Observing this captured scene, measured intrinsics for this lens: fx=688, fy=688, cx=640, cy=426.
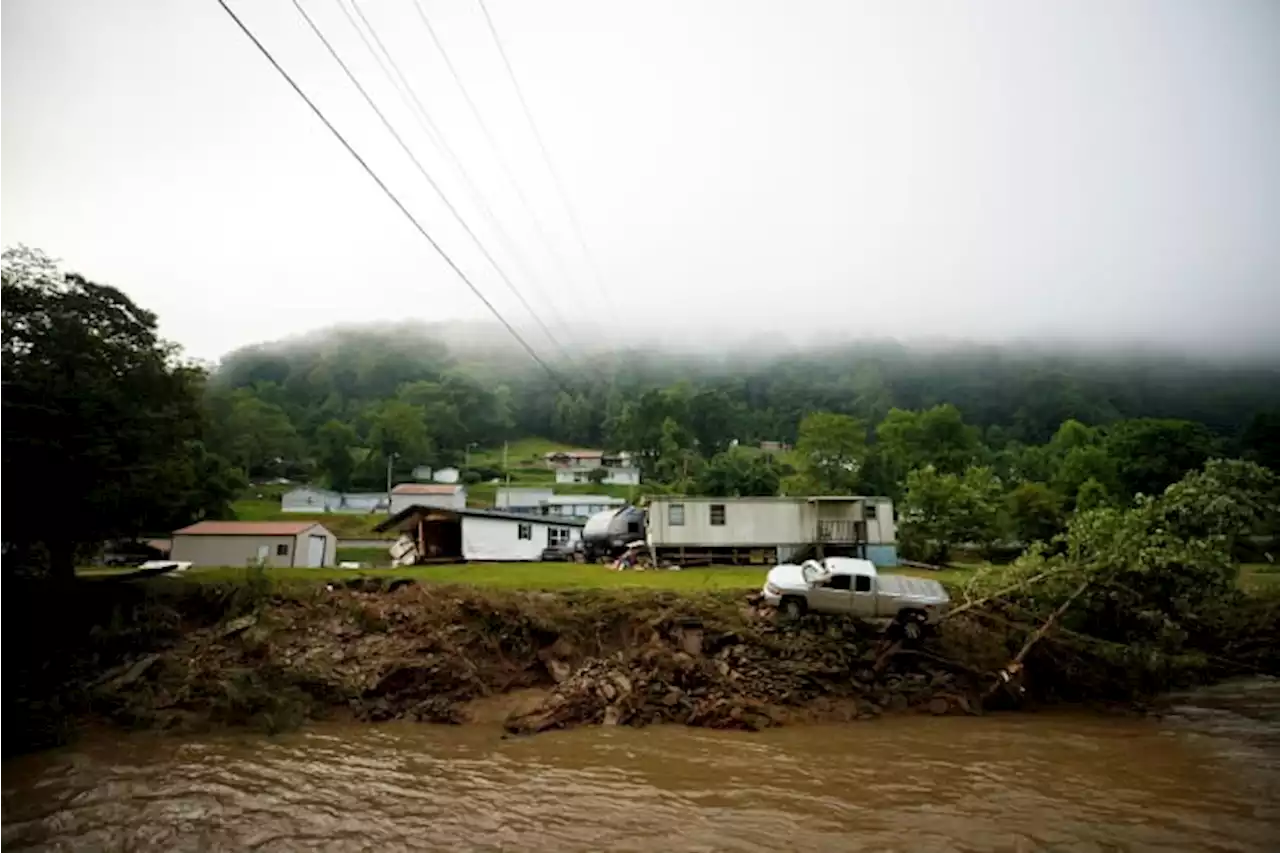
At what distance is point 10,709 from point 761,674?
1434cm

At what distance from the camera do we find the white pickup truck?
51.7 feet

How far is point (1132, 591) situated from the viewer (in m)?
15.9

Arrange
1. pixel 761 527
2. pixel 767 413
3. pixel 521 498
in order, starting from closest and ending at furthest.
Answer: pixel 761 527 → pixel 521 498 → pixel 767 413

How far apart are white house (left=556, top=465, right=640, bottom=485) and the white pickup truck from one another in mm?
60382

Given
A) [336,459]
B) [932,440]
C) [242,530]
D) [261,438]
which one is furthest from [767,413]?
[242,530]

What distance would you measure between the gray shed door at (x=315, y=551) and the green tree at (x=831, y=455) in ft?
91.3

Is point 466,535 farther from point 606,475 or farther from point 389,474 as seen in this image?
point 606,475

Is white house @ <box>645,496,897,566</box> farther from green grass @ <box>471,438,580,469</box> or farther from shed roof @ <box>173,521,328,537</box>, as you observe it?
green grass @ <box>471,438,580,469</box>

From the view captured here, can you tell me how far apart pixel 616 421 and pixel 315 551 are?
164 ft

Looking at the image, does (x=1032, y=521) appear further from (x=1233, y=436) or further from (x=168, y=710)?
(x=168, y=710)

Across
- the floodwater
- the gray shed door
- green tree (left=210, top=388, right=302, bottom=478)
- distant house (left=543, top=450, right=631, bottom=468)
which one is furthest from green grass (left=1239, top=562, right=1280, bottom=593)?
green tree (left=210, top=388, right=302, bottom=478)

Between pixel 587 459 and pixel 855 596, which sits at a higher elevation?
pixel 587 459

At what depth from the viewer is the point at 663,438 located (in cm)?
7044

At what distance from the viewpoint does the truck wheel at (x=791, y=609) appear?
16.1 m
